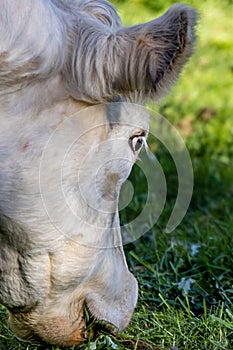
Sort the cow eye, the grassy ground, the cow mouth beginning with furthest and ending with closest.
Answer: the grassy ground
the cow mouth
the cow eye

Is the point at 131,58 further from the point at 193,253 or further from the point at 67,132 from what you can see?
the point at 193,253

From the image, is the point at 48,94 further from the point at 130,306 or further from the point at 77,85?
the point at 130,306

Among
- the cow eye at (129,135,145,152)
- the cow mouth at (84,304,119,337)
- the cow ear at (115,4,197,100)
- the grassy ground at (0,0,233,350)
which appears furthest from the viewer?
the grassy ground at (0,0,233,350)

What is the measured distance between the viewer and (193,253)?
4105 mm

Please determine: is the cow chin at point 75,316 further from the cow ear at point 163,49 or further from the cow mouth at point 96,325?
the cow ear at point 163,49

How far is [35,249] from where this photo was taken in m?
2.36

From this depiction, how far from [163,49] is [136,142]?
1.29 feet

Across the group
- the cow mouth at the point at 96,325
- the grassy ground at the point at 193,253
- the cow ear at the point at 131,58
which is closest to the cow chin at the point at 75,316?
the cow mouth at the point at 96,325

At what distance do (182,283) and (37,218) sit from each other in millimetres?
1589

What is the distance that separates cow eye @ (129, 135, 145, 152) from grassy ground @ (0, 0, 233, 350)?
0.38 ft

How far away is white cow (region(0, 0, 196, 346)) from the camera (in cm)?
219

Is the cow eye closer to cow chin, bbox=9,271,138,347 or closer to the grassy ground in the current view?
the grassy ground

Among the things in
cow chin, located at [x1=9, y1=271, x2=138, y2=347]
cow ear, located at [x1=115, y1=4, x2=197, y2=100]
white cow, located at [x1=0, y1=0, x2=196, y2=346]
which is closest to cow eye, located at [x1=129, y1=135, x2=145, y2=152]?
white cow, located at [x1=0, y1=0, x2=196, y2=346]

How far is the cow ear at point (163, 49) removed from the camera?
7.09ft
